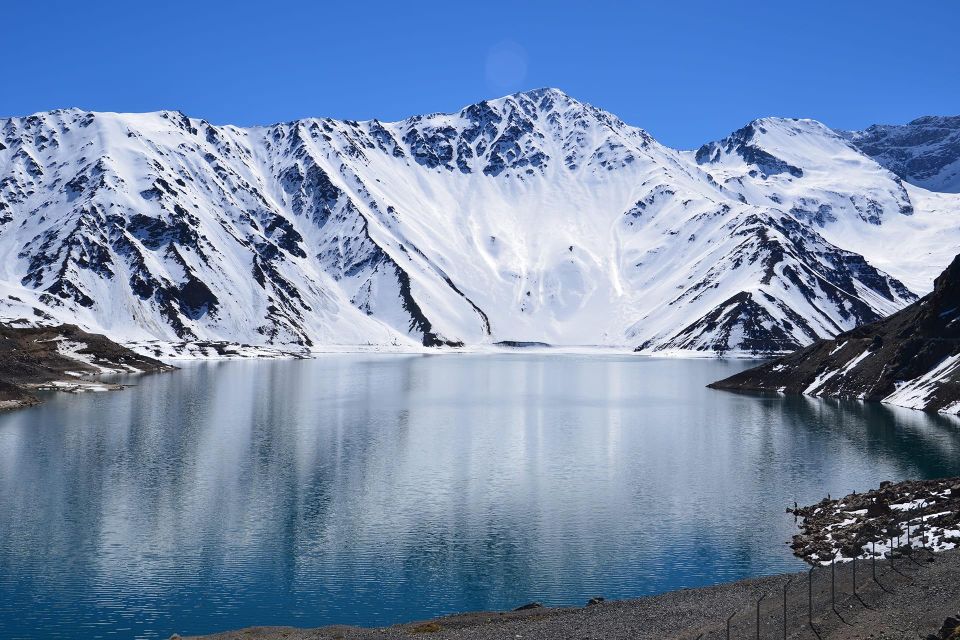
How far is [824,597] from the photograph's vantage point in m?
39.3

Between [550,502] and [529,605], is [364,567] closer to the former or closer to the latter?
[529,605]

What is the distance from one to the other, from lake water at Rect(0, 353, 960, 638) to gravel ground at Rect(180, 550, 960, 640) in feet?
11.3

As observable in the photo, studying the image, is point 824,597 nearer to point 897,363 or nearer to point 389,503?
point 389,503

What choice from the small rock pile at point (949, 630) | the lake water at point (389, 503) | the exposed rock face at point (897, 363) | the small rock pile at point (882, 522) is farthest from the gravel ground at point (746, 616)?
the exposed rock face at point (897, 363)

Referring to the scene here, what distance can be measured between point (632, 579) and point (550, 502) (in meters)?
18.7

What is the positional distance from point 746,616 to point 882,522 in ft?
70.1

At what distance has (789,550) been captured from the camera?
54.1m

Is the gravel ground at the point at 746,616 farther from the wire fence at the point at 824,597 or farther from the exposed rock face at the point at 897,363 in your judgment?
the exposed rock face at the point at 897,363

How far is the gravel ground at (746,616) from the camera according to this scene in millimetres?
35250

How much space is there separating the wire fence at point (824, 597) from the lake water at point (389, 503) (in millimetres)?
6344

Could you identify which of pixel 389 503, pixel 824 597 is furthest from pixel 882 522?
pixel 389 503

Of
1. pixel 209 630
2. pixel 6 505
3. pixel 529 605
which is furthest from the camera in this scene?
pixel 6 505

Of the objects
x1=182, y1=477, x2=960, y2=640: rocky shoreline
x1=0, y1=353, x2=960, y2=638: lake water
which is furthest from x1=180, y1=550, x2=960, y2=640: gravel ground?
x1=0, y1=353, x2=960, y2=638: lake water

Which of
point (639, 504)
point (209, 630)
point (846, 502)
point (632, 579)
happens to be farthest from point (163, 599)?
point (846, 502)
